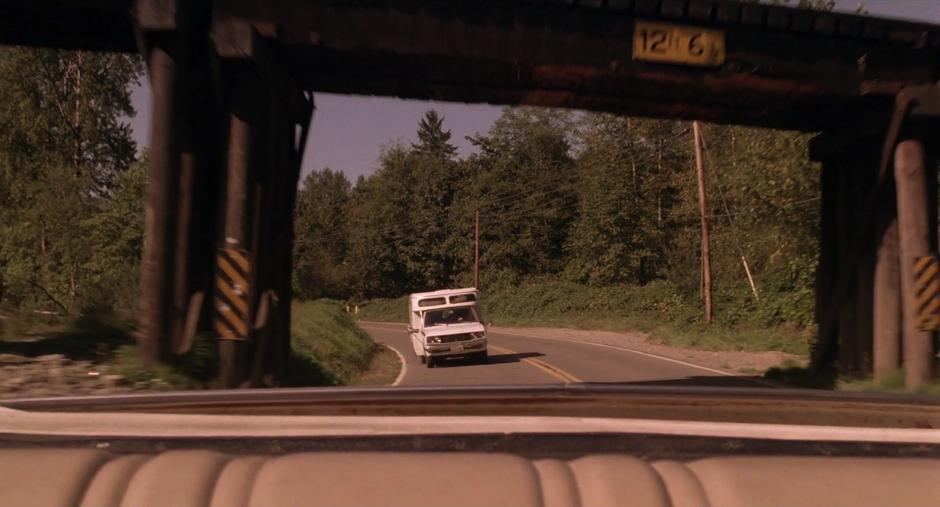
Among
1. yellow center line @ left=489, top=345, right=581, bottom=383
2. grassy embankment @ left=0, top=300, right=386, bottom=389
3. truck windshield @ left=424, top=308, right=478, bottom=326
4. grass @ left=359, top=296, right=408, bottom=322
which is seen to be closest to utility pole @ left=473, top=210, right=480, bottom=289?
grass @ left=359, top=296, right=408, bottom=322

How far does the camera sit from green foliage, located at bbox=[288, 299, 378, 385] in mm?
15455

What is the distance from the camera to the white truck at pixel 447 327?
20.7m

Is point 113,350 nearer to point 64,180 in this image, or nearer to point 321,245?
point 64,180

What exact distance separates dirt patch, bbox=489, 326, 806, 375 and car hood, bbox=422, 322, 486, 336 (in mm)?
6143

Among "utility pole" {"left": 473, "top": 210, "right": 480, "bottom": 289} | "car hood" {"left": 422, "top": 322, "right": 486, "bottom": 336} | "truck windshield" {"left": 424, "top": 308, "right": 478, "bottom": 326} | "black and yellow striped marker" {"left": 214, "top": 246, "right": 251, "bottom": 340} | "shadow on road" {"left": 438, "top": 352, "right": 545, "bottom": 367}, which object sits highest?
"utility pole" {"left": 473, "top": 210, "right": 480, "bottom": 289}

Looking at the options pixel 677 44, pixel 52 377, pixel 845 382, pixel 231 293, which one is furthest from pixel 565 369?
pixel 52 377

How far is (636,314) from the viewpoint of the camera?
42.0 m

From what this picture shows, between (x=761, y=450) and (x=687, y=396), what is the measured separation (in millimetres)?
791

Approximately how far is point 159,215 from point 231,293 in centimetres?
124

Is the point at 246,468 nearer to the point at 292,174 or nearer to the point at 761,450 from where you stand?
the point at 761,450

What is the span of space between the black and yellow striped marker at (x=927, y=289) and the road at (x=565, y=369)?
135 inches

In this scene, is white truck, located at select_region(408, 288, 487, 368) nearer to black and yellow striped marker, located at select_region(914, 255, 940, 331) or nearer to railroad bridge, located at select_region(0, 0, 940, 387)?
railroad bridge, located at select_region(0, 0, 940, 387)

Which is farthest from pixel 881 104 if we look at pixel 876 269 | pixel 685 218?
pixel 685 218

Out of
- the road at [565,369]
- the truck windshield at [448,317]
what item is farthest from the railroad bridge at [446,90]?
the truck windshield at [448,317]
